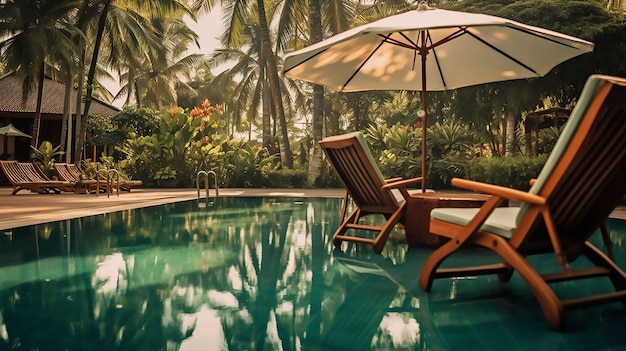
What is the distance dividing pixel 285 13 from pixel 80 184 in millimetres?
8985

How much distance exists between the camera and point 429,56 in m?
5.88

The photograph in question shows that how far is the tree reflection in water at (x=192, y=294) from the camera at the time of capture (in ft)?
7.71

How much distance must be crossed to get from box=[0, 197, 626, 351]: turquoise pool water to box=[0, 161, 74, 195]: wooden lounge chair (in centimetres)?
818

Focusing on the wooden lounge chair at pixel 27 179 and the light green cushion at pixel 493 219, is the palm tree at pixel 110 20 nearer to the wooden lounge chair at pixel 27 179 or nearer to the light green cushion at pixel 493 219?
the wooden lounge chair at pixel 27 179

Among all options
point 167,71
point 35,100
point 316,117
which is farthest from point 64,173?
point 167,71

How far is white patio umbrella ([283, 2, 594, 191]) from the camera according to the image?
444 cm

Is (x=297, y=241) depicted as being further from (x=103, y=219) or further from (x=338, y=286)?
(x=103, y=219)

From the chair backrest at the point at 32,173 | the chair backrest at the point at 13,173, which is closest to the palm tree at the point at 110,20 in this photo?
the chair backrest at the point at 32,173

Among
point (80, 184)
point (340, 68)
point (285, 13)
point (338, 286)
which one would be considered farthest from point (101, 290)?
point (285, 13)

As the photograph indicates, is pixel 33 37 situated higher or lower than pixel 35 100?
higher

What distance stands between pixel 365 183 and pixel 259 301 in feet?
6.08

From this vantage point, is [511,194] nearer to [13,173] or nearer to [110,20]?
[13,173]

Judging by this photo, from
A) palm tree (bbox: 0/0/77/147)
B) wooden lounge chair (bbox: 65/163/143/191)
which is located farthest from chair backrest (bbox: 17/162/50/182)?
palm tree (bbox: 0/0/77/147)

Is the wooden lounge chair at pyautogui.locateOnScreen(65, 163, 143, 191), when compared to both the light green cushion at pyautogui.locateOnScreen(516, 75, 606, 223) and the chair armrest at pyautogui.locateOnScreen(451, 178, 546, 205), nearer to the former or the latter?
the chair armrest at pyautogui.locateOnScreen(451, 178, 546, 205)
